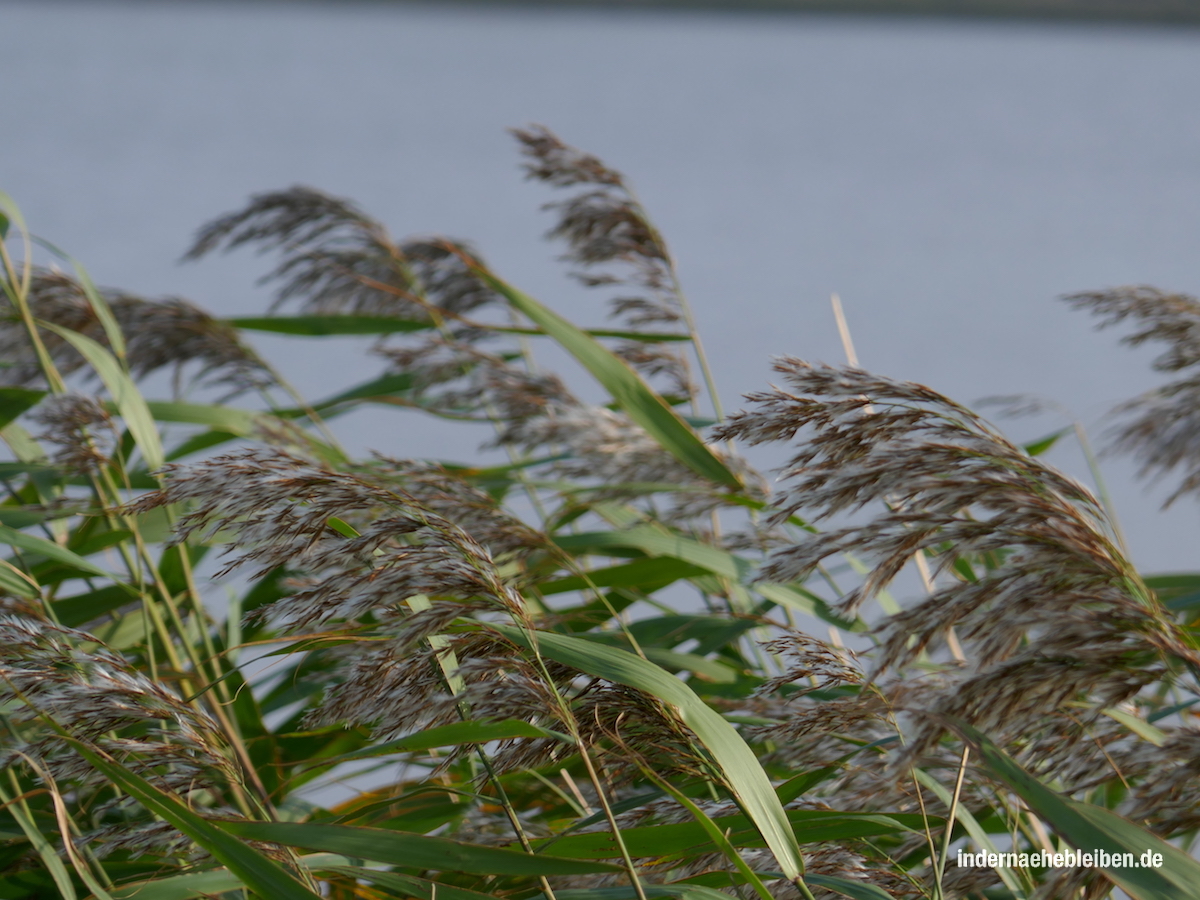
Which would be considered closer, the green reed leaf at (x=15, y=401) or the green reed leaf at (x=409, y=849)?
the green reed leaf at (x=409, y=849)

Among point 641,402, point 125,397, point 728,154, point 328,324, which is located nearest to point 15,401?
point 125,397

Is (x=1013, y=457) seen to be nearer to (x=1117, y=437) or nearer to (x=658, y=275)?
(x=1117, y=437)

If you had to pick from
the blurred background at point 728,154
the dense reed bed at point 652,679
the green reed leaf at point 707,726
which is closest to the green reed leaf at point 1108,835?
the dense reed bed at point 652,679

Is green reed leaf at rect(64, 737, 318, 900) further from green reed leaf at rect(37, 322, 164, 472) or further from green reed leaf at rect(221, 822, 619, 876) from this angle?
green reed leaf at rect(37, 322, 164, 472)

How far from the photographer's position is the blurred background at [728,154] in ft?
10.4

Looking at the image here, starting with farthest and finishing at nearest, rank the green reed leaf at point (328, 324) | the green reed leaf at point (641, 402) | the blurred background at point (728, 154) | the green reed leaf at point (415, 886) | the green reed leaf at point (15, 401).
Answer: the blurred background at point (728, 154), the green reed leaf at point (328, 324), the green reed leaf at point (15, 401), the green reed leaf at point (641, 402), the green reed leaf at point (415, 886)

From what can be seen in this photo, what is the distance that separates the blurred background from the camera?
3164mm

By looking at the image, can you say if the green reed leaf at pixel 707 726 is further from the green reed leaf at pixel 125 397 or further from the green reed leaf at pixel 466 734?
the green reed leaf at pixel 125 397

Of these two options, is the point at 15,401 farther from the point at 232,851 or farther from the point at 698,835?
the point at 698,835

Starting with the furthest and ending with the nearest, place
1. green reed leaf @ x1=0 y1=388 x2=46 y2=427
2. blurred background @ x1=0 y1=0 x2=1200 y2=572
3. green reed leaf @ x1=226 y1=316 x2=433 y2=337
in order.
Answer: blurred background @ x1=0 y1=0 x2=1200 y2=572 < green reed leaf @ x1=226 y1=316 x2=433 y2=337 < green reed leaf @ x1=0 y1=388 x2=46 y2=427

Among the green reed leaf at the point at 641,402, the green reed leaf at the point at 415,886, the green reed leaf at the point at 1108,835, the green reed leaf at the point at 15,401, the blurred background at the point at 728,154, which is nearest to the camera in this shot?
the green reed leaf at the point at 1108,835

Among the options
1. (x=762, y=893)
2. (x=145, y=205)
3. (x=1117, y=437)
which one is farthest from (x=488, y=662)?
(x=145, y=205)

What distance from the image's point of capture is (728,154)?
3811mm

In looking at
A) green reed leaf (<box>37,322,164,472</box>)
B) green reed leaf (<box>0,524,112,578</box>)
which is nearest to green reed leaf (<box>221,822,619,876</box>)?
green reed leaf (<box>0,524,112,578</box>)
